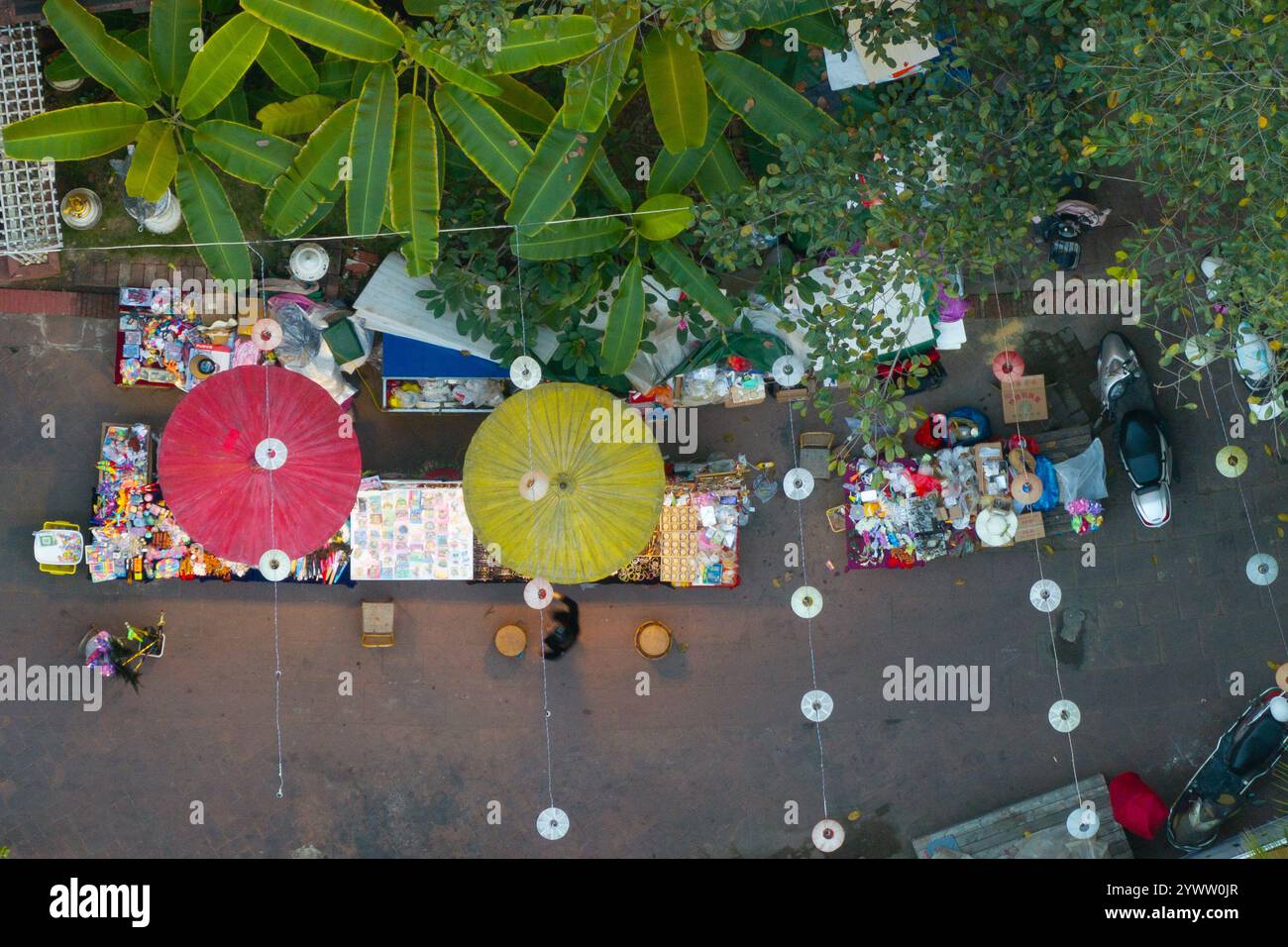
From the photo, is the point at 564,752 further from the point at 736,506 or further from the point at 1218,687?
the point at 1218,687

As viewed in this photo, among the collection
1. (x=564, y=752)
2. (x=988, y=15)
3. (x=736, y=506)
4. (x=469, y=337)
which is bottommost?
(x=564, y=752)

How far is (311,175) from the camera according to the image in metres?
10.2

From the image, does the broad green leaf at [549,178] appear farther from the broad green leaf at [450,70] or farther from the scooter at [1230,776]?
the scooter at [1230,776]

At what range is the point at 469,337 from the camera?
39.3 ft

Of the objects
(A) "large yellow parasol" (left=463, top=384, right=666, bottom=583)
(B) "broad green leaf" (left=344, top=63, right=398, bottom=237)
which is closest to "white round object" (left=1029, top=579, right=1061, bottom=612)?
(A) "large yellow parasol" (left=463, top=384, right=666, bottom=583)

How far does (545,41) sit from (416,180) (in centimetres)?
181

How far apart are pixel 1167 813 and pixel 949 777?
2585 mm

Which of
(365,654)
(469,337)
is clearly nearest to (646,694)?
(365,654)

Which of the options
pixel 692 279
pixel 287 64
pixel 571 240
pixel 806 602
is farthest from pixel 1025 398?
pixel 287 64

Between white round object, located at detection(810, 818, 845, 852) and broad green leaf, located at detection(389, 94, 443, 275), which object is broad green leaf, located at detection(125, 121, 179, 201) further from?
white round object, located at detection(810, 818, 845, 852)

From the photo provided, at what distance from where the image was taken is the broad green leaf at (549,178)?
32.7 ft

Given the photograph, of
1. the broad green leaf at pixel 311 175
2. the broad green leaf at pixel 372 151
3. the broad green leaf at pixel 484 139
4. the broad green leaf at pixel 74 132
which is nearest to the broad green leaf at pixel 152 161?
the broad green leaf at pixel 74 132

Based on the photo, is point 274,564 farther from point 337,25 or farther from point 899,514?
point 899,514
